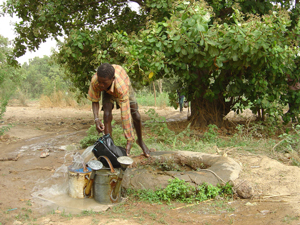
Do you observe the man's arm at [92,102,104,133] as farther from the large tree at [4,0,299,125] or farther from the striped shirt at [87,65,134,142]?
the large tree at [4,0,299,125]

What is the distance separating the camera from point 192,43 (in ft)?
15.9

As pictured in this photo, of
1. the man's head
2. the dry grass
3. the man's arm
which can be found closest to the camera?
the man's head

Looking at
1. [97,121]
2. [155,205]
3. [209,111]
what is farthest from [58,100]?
[155,205]

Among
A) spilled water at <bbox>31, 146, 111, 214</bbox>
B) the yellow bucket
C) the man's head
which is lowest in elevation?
spilled water at <bbox>31, 146, 111, 214</bbox>

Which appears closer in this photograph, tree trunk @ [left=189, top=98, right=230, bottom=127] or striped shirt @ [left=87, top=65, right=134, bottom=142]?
striped shirt @ [left=87, top=65, right=134, bottom=142]

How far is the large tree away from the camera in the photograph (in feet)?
15.6

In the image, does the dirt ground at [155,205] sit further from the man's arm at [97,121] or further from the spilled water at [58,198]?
the man's arm at [97,121]

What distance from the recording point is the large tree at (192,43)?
4.76 m

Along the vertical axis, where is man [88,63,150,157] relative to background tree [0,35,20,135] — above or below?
below

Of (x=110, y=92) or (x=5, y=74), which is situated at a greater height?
(x=5, y=74)

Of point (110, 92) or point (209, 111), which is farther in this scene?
point (209, 111)

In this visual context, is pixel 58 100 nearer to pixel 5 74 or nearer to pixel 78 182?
pixel 5 74

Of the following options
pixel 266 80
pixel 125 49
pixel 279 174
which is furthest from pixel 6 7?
pixel 279 174

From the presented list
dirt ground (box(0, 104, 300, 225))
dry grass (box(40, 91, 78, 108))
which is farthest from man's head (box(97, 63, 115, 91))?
dry grass (box(40, 91, 78, 108))
